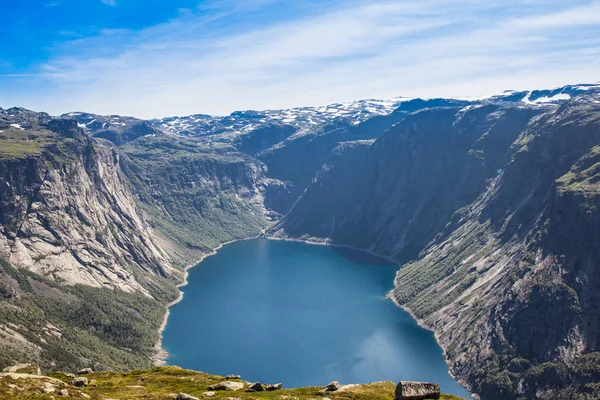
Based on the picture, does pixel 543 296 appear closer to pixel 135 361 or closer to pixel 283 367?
pixel 283 367

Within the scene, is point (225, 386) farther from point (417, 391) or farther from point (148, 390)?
point (417, 391)

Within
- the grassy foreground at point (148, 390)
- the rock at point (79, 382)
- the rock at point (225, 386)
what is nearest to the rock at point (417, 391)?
the grassy foreground at point (148, 390)

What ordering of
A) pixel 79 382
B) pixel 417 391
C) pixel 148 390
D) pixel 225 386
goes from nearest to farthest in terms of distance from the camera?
pixel 417 391 → pixel 225 386 → pixel 148 390 → pixel 79 382

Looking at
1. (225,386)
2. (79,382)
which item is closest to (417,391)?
(225,386)

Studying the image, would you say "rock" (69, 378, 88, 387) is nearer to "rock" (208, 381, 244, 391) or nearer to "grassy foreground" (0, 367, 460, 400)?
"grassy foreground" (0, 367, 460, 400)

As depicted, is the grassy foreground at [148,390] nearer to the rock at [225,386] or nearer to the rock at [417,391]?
the rock at [225,386]

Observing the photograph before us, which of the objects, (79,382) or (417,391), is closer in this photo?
(417,391)
